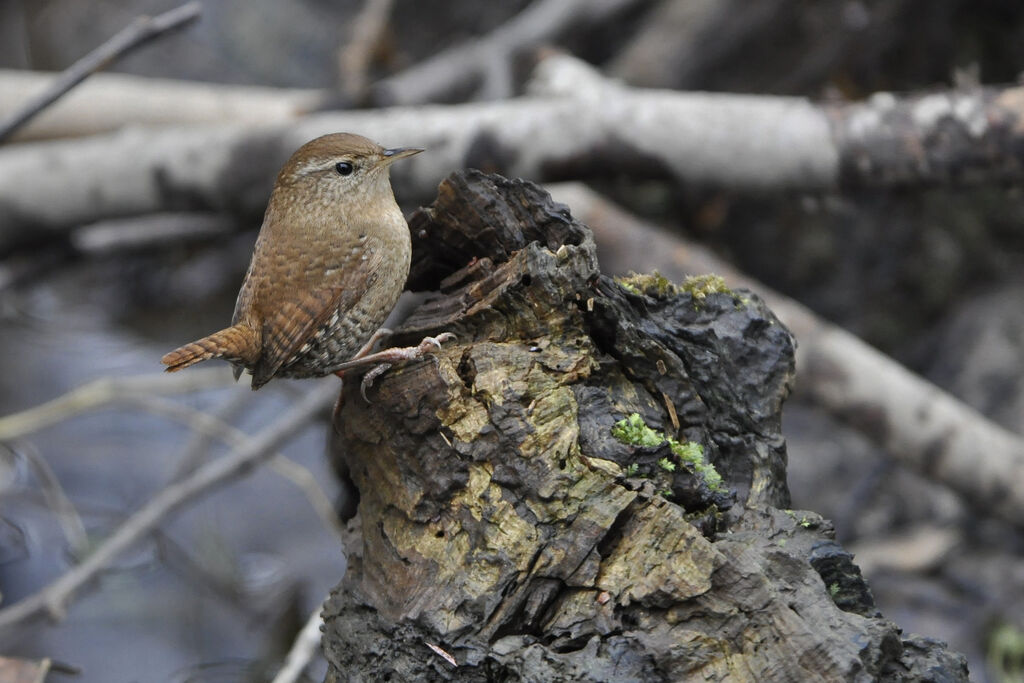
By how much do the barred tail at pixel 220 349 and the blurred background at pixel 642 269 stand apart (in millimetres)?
2192

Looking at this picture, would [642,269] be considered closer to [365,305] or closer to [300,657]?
[365,305]

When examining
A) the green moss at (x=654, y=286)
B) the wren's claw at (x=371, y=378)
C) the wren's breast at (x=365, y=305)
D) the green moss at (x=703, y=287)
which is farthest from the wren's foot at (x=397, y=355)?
the green moss at (x=703, y=287)

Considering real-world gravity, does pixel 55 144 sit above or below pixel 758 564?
above

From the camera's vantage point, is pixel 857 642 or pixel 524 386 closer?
pixel 857 642

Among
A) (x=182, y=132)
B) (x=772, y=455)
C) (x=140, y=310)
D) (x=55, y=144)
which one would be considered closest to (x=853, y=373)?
(x=772, y=455)

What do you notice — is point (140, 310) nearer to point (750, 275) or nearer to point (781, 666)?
point (750, 275)

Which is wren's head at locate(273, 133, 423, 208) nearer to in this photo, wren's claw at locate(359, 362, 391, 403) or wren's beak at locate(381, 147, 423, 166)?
wren's beak at locate(381, 147, 423, 166)

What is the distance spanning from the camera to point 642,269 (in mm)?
4684

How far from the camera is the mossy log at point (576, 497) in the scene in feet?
6.04

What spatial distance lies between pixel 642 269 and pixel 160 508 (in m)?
2.38

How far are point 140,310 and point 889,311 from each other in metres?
5.05

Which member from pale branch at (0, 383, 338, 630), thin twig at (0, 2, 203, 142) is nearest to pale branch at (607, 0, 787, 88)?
pale branch at (0, 383, 338, 630)

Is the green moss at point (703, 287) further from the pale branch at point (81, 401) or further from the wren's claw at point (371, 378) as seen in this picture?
the pale branch at point (81, 401)

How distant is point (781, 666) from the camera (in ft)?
5.85
